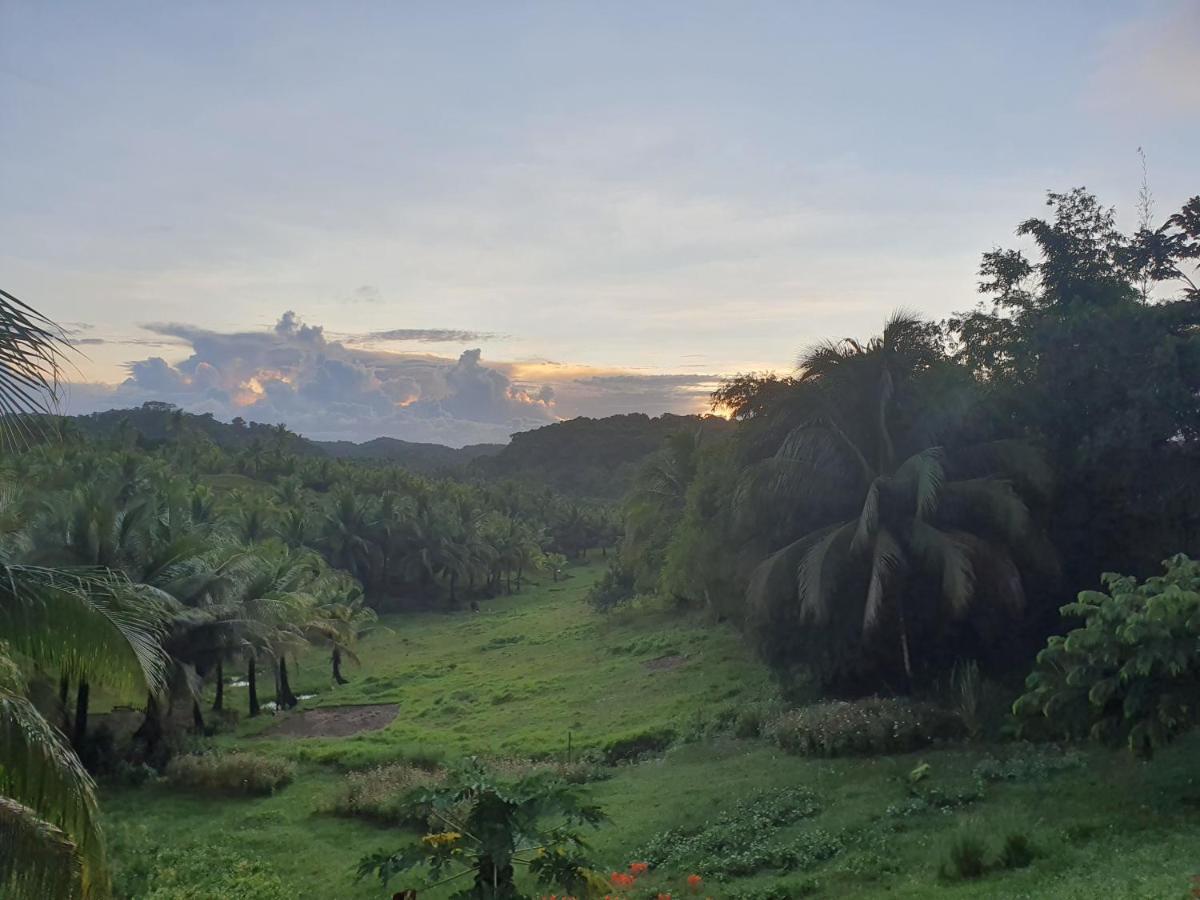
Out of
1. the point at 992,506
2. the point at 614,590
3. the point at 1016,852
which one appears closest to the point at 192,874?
the point at 1016,852

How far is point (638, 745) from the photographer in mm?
18656

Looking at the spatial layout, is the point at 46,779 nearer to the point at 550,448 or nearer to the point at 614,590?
the point at 614,590

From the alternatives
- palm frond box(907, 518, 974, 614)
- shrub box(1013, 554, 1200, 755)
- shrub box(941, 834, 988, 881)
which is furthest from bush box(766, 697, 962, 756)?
shrub box(941, 834, 988, 881)

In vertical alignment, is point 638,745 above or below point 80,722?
below

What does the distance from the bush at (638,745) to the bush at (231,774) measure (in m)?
6.46

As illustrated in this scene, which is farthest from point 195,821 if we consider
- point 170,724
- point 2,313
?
point 2,313

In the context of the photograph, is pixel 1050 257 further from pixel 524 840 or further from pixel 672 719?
pixel 524 840

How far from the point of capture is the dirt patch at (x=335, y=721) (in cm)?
2400

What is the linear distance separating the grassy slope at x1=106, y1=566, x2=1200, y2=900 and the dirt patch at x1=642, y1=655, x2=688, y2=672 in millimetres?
348

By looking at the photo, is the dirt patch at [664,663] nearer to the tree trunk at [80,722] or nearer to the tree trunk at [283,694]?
the tree trunk at [283,694]

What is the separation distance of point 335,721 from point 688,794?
1512 centimetres

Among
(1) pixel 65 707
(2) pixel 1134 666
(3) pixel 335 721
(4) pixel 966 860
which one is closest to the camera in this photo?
(2) pixel 1134 666

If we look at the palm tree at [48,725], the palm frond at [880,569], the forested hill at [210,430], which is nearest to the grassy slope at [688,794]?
the palm frond at [880,569]

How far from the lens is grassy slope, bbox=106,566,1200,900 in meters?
9.07
